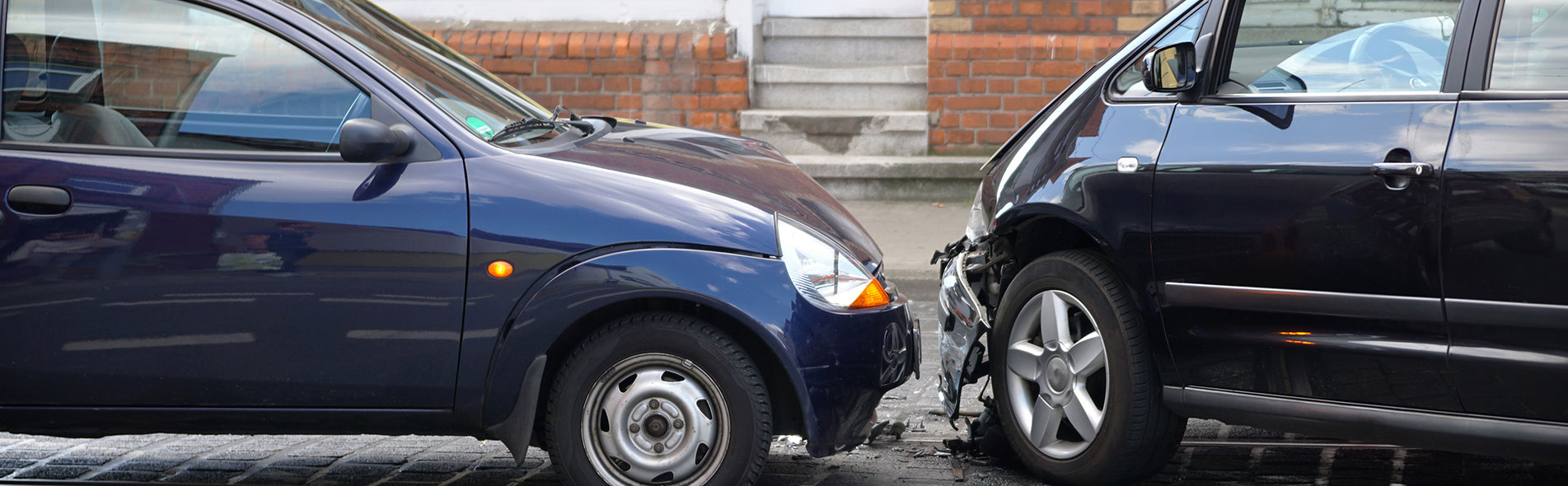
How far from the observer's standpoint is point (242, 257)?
3830 mm

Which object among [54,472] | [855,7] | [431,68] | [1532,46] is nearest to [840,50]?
[855,7]

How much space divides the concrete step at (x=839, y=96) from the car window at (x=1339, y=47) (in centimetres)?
689

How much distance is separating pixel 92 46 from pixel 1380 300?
3.36m

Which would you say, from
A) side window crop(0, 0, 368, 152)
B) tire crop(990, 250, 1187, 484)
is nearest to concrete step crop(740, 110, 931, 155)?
tire crop(990, 250, 1187, 484)

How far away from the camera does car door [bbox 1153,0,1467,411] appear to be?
11.6 feet

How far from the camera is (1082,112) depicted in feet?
14.4

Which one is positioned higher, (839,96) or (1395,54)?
(1395,54)

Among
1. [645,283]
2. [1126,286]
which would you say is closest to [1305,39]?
[1126,286]

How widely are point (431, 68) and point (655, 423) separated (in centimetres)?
131

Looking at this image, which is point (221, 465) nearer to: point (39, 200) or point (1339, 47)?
point (39, 200)

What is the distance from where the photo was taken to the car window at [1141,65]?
4.24m

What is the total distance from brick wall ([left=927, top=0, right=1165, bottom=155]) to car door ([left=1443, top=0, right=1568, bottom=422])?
272 inches

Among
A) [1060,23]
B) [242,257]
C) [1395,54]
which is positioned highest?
[1060,23]

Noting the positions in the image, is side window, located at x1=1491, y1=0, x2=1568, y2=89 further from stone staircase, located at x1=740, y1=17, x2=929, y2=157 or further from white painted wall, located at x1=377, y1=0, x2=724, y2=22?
white painted wall, located at x1=377, y1=0, x2=724, y2=22
